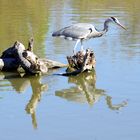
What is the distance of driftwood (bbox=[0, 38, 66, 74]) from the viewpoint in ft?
42.0

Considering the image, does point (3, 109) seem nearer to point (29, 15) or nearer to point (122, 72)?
point (122, 72)

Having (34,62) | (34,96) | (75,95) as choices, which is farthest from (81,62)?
(34,96)

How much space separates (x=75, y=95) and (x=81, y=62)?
1.79 m

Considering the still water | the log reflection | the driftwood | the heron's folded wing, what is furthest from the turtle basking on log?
the heron's folded wing

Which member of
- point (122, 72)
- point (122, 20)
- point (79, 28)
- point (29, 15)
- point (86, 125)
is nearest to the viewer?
point (86, 125)

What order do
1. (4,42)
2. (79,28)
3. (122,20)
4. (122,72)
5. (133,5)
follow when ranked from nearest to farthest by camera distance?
(122,72)
(79,28)
(4,42)
(122,20)
(133,5)

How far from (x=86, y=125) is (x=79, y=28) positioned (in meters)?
5.47

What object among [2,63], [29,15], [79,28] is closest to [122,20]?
[29,15]

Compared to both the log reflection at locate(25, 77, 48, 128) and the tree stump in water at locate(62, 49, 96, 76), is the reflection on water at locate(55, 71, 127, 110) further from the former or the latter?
the log reflection at locate(25, 77, 48, 128)

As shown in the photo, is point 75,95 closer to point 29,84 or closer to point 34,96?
point 34,96

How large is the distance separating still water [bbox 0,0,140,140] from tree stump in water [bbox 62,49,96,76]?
145 mm

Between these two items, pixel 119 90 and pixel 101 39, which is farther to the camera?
pixel 101 39

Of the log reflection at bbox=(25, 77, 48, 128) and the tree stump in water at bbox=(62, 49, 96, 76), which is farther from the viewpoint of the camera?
the tree stump in water at bbox=(62, 49, 96, 76)

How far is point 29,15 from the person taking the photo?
24.4m
